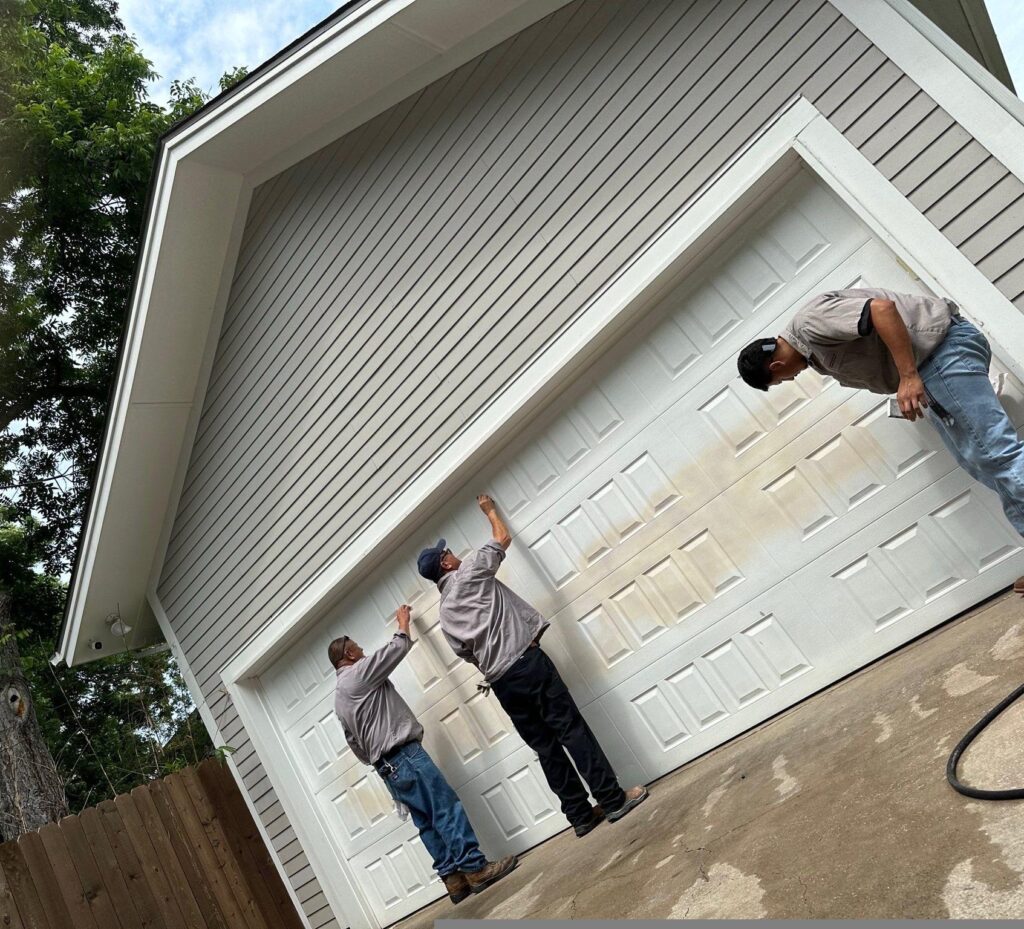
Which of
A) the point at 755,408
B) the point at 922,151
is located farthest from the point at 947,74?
the point at 755,408

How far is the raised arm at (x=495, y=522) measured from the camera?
561 centimetres

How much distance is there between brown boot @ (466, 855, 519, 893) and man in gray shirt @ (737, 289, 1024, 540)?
3341 millimetres

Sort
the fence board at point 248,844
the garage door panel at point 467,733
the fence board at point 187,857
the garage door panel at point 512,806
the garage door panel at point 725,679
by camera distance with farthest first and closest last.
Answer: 1. the fence board at point 248,844
2. the fence board at point 187,857
3. the garage door panel at point 467,733
4. the garage door panel at point 512,806
5. the garage door panel at point 725,679

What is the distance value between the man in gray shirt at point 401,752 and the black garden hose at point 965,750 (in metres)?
3.56

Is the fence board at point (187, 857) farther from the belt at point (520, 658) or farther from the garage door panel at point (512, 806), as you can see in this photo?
the belt at point (520, 658)

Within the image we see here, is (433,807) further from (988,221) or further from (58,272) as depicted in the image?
(58,272)

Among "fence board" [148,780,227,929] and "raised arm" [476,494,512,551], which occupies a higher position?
"raised arm" [476,494,512,551]

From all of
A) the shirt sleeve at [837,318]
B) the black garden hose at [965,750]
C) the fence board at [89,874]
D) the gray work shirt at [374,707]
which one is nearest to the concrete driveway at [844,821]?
the black garden hose at [965,750]

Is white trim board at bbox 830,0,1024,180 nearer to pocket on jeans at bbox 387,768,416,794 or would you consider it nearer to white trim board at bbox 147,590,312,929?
pocket on jeans at bbox 387,768,416,794

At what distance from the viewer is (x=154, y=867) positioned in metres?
6.15

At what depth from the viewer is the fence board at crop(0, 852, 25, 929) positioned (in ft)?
17.5

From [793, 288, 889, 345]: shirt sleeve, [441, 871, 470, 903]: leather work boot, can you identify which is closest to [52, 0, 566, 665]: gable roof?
[793, 288, 889, 345]: shirt sleeve

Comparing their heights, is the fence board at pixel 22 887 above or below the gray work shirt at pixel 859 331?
above

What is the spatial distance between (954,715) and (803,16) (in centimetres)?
349
